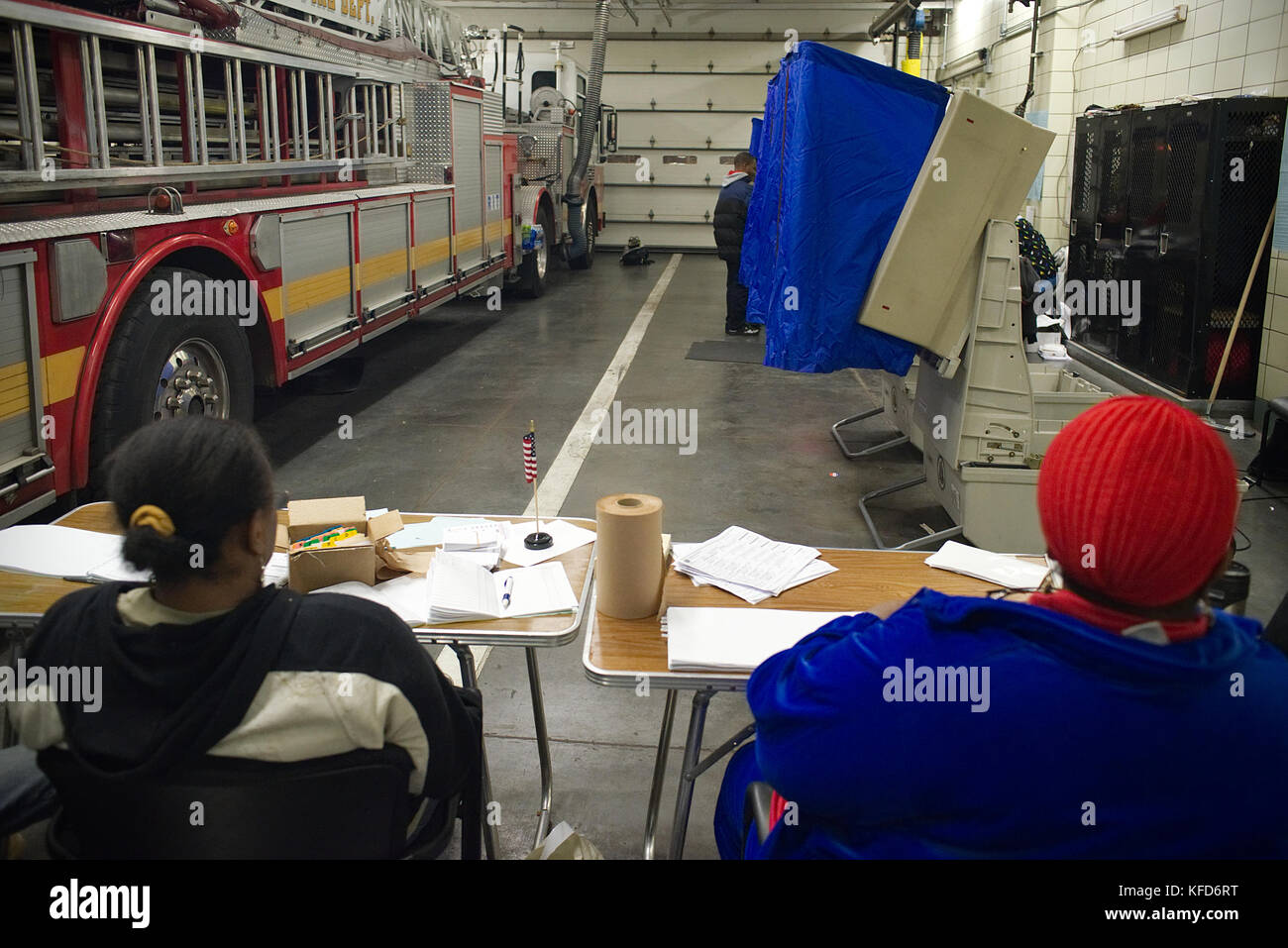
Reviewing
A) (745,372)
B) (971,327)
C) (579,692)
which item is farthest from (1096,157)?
(579,692)

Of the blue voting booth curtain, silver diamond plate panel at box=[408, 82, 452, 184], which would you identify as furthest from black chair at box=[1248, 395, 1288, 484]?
silver diamond plate panel at box=[408, 82, 452, 184]

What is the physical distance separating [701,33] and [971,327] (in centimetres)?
1653

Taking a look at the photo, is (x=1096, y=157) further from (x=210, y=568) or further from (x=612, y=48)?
(x=612, y=48)

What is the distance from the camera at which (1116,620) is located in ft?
4.21

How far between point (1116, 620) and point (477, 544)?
1.77 metres

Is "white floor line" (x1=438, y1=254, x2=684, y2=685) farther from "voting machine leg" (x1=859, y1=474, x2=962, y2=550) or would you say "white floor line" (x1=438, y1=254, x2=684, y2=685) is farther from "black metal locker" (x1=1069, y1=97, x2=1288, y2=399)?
"black metal locker" (x1=1069, y1=97, x2=1288, y2=399)

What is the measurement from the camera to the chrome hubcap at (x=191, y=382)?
4895 mm

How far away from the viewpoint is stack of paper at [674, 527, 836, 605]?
251 cm

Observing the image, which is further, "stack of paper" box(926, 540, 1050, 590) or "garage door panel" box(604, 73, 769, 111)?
"garage door panel" box(604, 73, 769, 111)

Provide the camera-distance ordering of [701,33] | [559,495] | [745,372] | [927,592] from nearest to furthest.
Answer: [927,592] < [559,495] < [745,372] < [701,33]

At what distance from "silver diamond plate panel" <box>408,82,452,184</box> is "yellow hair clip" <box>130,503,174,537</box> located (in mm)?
8003

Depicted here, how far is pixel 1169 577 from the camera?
124 cm

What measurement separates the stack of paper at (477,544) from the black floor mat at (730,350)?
6.99 meters

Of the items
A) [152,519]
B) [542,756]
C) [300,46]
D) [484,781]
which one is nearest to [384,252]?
[300,46]
